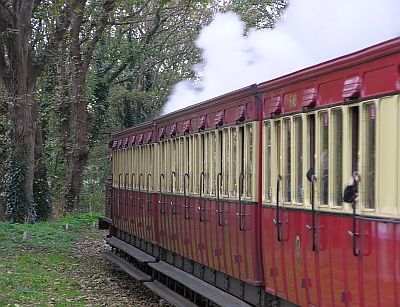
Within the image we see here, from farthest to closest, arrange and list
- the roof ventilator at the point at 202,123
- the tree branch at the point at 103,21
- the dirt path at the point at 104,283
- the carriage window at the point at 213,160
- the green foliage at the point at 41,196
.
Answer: the green foliage at the point at 41,196 < the tree branch at the point at 103,21 < the dirt path at the point at 104,283 < the roof ventilator at the point at 202,123 < the carriage window at the point at 213,160

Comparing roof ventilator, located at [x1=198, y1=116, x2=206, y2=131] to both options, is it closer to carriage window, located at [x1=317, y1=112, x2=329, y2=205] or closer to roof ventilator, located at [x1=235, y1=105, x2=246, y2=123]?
roof ventilator, located at [x1=235, y1=105, x2=246, y2=123]

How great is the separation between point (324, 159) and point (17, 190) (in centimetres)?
1874

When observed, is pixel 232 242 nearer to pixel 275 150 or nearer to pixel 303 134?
pixel 275 150

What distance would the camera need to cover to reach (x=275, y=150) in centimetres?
812

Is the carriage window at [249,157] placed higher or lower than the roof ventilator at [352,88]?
lower

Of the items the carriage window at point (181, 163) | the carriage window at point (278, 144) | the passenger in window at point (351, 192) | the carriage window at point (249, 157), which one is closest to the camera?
the passenger in window at point (351, 192)

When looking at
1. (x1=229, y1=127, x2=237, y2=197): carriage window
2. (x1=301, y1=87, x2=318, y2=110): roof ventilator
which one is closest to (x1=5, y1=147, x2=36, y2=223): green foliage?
(x1=229, y1=127, x2=237, y2=197): carriage window

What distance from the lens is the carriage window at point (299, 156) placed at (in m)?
7.37

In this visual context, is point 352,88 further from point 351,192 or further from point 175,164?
point 175,164

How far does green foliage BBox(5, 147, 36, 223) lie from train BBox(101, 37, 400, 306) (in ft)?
37.3

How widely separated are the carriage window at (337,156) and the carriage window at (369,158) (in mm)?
480

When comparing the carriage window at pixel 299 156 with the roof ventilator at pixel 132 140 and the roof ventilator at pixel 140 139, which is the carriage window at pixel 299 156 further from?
the roof ventilator at pixel 132 140

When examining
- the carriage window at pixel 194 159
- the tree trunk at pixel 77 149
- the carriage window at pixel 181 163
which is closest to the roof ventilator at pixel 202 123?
the carriage window at pixel 194 159

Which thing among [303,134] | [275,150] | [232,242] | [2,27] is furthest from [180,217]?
[2,27]
